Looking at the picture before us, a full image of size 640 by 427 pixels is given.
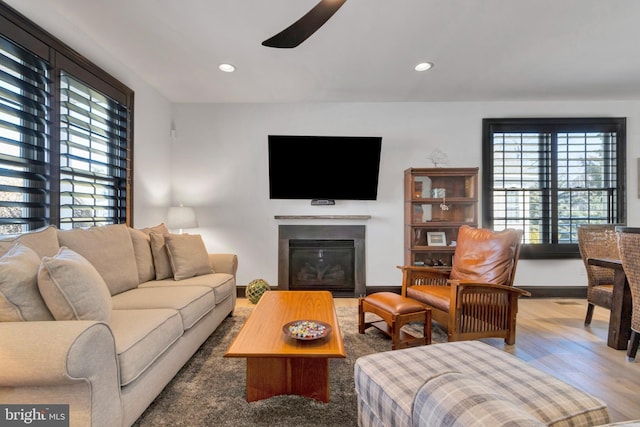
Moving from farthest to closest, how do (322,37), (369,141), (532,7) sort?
(369,141)
(322,37)
(532,7)

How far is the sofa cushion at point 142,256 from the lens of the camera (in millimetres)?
2562

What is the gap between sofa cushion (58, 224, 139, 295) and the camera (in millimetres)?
1996

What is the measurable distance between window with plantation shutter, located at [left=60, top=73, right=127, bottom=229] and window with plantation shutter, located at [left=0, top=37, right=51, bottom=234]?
178 millimetres

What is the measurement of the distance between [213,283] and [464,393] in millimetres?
2288

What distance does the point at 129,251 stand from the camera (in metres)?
2.38

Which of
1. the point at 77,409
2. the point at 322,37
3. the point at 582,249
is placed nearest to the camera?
the point at 77,409

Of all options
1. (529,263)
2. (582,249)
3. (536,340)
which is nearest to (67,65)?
(536,340)

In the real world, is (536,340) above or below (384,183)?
below

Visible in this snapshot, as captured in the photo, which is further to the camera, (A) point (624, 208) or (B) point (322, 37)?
(A) point (624, 208)

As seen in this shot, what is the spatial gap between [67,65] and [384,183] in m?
3.38

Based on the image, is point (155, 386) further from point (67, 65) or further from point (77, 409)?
point (67, 65)

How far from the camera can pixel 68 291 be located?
133 centimetres

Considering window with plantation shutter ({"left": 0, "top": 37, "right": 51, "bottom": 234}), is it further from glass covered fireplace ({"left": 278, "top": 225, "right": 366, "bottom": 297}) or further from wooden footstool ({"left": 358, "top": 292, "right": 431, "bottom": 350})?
A: wooden footstool ({"left": 358, "top": 292, "right": 431, "bottom": 350})

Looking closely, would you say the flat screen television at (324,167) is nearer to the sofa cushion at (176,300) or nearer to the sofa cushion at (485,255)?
the sofa cushion at (485,255)
